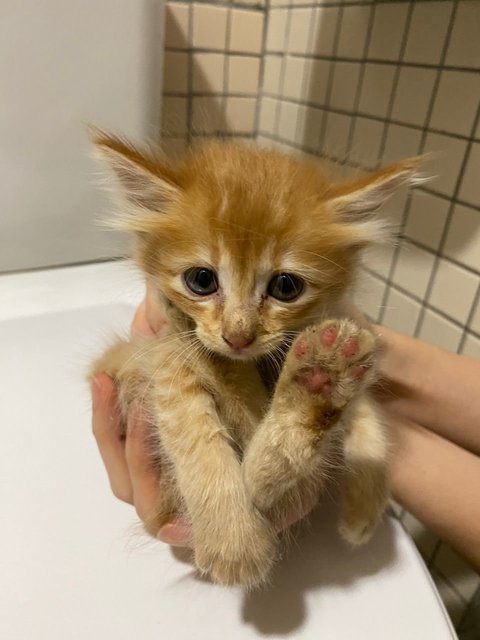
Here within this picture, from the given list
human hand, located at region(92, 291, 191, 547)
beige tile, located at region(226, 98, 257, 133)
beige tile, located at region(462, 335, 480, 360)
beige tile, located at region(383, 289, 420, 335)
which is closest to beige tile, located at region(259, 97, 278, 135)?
beige tile, located at region(226, 98, 257, 133)

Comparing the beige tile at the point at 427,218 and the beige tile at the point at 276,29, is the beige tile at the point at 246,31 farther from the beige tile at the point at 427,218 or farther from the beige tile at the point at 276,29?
the beige tile at the point at 427,218

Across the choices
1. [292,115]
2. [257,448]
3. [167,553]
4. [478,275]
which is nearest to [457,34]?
[478,275]

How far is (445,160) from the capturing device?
0.86m

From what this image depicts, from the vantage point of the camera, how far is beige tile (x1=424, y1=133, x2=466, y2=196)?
0.84 metres

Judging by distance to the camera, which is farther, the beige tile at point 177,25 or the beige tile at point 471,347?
the beige tile at point 177,25

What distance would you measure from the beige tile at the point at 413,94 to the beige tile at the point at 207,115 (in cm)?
51

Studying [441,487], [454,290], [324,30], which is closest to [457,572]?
[441,487]

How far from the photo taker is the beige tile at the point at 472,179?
2.67 feet

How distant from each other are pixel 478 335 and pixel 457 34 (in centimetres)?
47

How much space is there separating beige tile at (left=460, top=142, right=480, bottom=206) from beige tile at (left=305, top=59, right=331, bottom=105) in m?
0.43

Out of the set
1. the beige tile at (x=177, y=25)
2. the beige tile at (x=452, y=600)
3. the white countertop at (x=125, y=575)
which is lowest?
the beige tile at (x=452, y=600)

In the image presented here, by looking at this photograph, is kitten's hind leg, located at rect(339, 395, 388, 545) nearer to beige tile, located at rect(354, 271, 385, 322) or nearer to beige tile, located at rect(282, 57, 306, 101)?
beige tile, located at rect(354, 271, 385, 322)

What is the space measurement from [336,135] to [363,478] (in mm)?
774

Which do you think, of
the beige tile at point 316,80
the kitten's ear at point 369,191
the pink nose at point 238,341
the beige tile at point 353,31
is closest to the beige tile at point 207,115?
the beige tile at point 316,80
